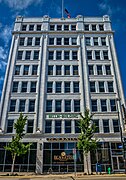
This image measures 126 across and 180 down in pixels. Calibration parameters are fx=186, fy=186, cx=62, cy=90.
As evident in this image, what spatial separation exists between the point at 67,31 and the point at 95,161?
28823 mm

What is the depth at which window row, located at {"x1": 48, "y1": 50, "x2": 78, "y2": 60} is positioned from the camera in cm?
4068

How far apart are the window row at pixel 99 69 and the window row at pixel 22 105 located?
1363cm

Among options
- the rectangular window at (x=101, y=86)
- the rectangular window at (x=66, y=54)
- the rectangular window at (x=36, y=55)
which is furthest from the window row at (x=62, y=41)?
the rectangular window at (x=101, y=86)

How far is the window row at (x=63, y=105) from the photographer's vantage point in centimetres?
3475

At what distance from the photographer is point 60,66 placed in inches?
1556

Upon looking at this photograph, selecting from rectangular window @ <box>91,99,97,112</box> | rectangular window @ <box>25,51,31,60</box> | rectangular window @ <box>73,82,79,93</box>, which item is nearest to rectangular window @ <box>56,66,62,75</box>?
rectangular window @ <box>73,82,79,93</box>

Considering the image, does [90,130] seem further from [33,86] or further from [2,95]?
[2,95]

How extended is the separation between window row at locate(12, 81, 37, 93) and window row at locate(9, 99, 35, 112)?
2150 mm

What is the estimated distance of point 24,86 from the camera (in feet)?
121

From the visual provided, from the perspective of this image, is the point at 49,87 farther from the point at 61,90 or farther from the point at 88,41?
the point at 88,41

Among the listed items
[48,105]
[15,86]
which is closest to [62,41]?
[15,86]

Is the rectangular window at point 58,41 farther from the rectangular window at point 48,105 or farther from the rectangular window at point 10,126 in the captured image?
the rectangular window at point 10,126

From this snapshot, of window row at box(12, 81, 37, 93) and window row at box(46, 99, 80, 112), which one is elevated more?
window row at box(12, 81, 37, 93)

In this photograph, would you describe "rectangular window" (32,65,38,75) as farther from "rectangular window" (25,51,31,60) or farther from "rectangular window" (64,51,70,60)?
"rectangular window" (64,51,70,60)
